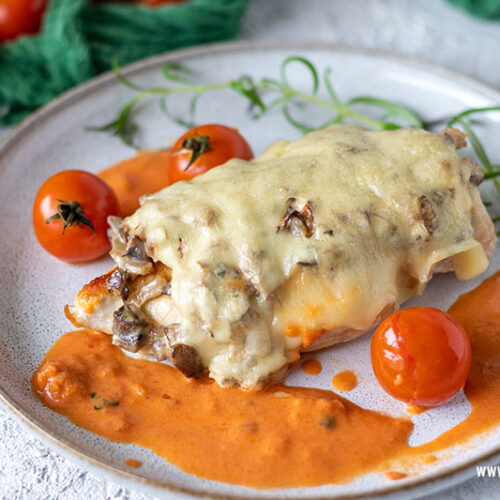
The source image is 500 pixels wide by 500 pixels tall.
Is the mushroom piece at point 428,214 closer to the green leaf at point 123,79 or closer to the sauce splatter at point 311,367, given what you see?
the sauce splatter at point 311,367

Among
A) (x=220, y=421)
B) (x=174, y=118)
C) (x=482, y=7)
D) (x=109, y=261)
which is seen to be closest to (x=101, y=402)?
(x=220, y=421)

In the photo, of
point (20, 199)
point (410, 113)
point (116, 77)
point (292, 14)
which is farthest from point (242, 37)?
point (20, 199)

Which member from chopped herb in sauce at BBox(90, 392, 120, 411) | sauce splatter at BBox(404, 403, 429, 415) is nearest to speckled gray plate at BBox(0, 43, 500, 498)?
sauce splatter at BBox(404, 403, 429, 415)

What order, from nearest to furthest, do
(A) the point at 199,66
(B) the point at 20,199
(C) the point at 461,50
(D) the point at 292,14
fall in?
(B) the point at 20,199 < (A) the point at 199,66 < (C) the point at 461,50 < (D) the point at 292,14

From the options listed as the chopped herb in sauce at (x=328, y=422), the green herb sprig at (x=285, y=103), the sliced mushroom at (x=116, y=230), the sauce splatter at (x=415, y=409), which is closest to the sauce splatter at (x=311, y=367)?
the chopped herb in sauce at (x=328, y=422)

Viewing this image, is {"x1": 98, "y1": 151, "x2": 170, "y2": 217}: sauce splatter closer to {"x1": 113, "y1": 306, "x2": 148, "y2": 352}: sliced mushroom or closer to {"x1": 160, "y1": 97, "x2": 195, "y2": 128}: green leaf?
{"x1": 160, "y1": 97, "x2": 195, "y2": 128}: green leaf

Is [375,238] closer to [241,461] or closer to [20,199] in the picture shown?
[241,461]
